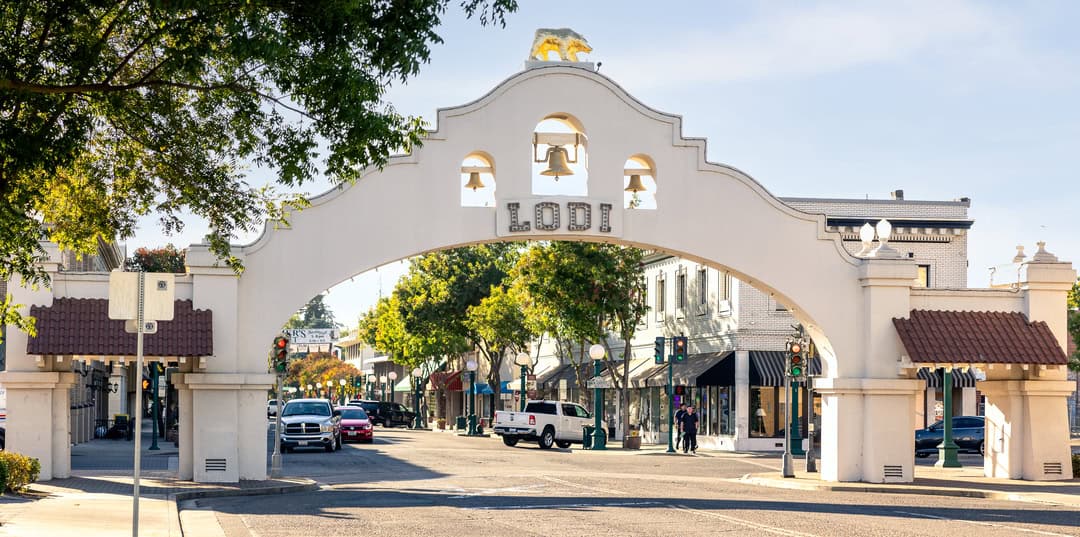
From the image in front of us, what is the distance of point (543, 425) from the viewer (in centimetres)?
4994

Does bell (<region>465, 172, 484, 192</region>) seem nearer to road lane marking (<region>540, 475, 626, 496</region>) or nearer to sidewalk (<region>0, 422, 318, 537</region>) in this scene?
road lane marking (<region>540, 475, 626, 496</region>)

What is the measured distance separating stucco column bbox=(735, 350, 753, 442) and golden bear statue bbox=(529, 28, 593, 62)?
78.6ft

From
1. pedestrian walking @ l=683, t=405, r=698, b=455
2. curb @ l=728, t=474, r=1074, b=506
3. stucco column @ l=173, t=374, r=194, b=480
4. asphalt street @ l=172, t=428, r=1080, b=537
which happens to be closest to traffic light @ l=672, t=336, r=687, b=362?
pedestrian walking @ l=683, t=405, r=698, b=455

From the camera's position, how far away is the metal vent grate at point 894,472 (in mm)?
27578

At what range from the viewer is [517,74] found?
26484mm

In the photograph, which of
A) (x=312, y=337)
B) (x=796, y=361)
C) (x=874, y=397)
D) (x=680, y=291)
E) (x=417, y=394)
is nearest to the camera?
(x=874, y=397)

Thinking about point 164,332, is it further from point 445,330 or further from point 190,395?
point 445,330

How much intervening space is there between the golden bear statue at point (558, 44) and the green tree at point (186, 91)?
1019 centimetres

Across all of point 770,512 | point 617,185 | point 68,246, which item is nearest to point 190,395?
point 68,246

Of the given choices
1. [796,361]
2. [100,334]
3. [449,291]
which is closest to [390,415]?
[449,291]

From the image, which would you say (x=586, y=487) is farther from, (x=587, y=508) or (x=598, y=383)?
(x=598, y=383)

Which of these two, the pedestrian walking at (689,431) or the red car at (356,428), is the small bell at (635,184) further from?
the red car at (356,428)

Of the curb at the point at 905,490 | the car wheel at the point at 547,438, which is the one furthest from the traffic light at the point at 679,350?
the curb at the point at 905,490

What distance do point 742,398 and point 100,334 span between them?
92.9 ft
